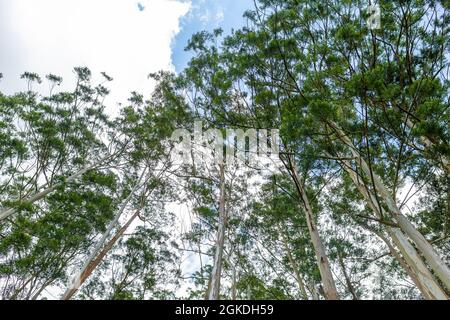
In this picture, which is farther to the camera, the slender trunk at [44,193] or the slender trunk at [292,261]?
the slender trunk at [292,261]

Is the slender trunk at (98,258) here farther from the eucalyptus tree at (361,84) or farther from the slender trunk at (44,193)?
the eucalyptus tree at (361,84)

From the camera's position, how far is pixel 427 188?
23.5 feet

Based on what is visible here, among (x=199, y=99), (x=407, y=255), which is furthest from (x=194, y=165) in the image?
(x=407, y=255)

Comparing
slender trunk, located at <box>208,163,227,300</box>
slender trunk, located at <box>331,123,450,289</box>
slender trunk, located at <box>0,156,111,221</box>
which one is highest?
slender trunk, located at <box>0,156,111,221</box>

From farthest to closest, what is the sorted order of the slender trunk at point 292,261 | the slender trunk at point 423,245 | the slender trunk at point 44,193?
the slender trunk at point 292,261 → the slender trunk at point 44,193 → the slender trunk at point 423,245

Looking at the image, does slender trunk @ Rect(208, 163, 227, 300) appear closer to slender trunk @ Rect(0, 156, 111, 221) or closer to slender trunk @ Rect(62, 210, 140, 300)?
slender trunk @ Rect(62, 210, 140, 300)

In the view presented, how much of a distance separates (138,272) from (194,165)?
4.42 meters

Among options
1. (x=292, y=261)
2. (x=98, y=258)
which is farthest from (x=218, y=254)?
(x=98, y=258)

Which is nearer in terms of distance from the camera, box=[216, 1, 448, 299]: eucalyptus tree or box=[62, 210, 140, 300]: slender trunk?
box=[216, 1, 448, 299]: eucalyptus tree

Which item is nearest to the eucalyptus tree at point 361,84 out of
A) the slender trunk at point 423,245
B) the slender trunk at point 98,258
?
the slender trunk at point 423,245

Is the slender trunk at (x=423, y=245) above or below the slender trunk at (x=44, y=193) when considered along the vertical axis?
below

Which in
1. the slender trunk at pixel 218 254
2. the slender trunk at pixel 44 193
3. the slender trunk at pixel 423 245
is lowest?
the slender trunk at pixel 423 245

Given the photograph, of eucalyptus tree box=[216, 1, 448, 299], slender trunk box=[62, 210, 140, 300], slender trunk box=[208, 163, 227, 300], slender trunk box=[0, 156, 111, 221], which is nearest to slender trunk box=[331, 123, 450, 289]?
eucalyptus tree box=[216, 1, 448, 299]
